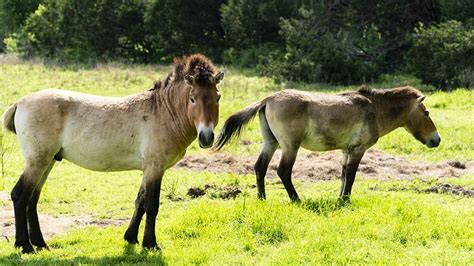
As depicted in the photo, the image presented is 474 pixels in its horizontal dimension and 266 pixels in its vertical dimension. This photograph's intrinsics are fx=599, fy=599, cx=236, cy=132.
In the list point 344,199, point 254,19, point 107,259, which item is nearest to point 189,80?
point 107,259

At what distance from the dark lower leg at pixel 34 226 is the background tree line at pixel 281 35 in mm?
17023

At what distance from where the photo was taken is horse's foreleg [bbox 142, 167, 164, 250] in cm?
652

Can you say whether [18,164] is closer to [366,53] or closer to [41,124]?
[41,124]

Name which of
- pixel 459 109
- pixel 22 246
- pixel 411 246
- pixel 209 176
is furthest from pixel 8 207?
pixel 459 109

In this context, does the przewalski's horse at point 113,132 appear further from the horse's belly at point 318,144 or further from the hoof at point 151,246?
the horse's belly at point 318,144

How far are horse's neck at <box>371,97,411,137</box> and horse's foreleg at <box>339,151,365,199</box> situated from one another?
675mm

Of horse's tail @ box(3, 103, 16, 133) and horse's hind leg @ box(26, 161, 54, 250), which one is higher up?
horse's tail @ box(3, 103, 16, 133)

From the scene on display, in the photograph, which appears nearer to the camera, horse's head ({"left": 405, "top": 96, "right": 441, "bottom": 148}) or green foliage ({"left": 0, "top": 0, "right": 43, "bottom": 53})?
horse's head ({"left": 405, "top": 96, "right": 441, "bottom": 148})

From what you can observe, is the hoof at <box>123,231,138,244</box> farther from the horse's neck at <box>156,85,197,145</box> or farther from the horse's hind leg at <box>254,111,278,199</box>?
the horse's hind leg at <box>254,111,278,199</box>

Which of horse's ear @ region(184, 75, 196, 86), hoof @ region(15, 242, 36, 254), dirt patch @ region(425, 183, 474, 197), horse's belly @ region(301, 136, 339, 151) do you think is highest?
horse's ear @ region(184, 75, 196, 86)

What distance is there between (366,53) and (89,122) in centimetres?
2042

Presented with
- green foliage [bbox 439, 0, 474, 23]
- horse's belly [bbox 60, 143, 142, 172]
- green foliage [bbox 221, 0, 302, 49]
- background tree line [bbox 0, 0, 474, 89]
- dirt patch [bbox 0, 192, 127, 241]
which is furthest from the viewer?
green foliage [bbox 221, 0, 302, 49]

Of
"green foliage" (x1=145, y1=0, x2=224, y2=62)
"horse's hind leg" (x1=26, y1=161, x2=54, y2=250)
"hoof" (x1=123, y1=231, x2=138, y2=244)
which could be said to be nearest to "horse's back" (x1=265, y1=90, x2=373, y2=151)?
"hoof" (x1=123, y1=231, x2=138, y2=244)

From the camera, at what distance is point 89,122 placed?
671 centimetres
